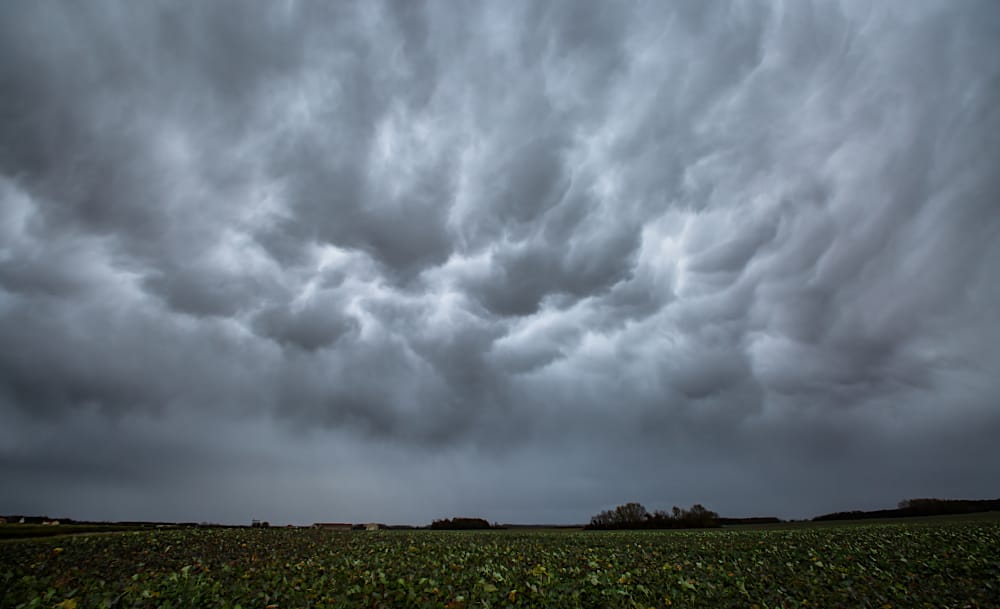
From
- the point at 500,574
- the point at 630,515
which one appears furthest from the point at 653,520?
the point at 500,574

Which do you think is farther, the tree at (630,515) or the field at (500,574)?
the tree at (630,515)

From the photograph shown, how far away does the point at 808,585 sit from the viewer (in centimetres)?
2275

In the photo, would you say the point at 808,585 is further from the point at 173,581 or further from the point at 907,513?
the point at 907,513

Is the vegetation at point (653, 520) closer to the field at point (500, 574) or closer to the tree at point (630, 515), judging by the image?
the tree at point (630, 515)

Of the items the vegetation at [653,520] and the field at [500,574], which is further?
the vegetation at [653,520]

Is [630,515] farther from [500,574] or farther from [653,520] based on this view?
[500,574]

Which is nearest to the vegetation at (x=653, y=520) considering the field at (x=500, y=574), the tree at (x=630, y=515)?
the tree at (x=630, y=515)

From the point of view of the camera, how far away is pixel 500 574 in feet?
78.9

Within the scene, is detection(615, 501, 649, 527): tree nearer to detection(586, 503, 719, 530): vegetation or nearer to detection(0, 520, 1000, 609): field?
detection(586, 503, 719, 530): vegetation

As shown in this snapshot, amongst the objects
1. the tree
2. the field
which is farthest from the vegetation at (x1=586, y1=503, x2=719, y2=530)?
the field

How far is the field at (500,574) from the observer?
20.5 meters

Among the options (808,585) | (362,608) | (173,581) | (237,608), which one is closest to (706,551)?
(808,585)

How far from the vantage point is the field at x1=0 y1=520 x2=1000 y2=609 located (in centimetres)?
2055

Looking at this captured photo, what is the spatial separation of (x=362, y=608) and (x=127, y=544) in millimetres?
23557
